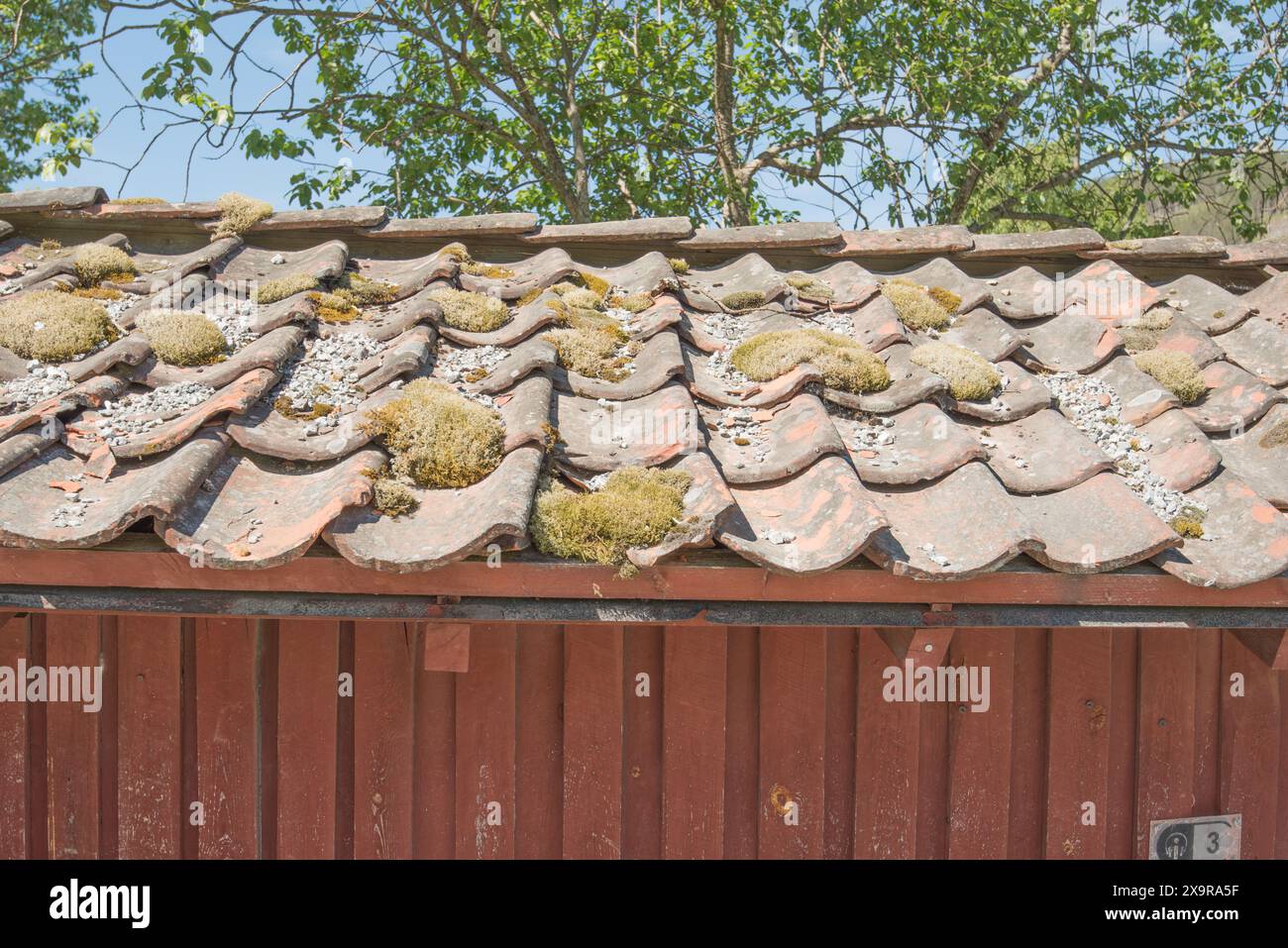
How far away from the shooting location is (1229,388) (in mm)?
3598

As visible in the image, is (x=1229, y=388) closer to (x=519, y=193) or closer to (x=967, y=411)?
→ (x=967, y=411)

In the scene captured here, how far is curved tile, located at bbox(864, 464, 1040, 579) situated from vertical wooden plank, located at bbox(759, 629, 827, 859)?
2.13ft

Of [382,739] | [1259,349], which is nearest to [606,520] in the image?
[382,739]

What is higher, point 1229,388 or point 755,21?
point 755,21

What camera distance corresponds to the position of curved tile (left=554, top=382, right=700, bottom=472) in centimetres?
261

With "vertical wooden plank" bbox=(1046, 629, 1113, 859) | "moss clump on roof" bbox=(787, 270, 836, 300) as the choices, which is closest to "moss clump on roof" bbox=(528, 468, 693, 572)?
"vertical wooden plank" bbox=(1046, 629, 1113, 859)

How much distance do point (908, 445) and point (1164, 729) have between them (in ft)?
4.88

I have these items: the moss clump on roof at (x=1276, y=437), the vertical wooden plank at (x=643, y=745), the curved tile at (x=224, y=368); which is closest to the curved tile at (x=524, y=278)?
the curved tile at (x=224, y=368)

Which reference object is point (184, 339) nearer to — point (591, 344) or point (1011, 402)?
point (591, 344)

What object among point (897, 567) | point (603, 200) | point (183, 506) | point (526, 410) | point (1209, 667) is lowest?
point (1209, 667)

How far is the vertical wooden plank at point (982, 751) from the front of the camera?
320cm

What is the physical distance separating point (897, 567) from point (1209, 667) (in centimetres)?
183

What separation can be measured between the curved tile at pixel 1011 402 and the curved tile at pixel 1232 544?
1.94 feet

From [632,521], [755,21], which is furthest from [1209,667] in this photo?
[755,21]
